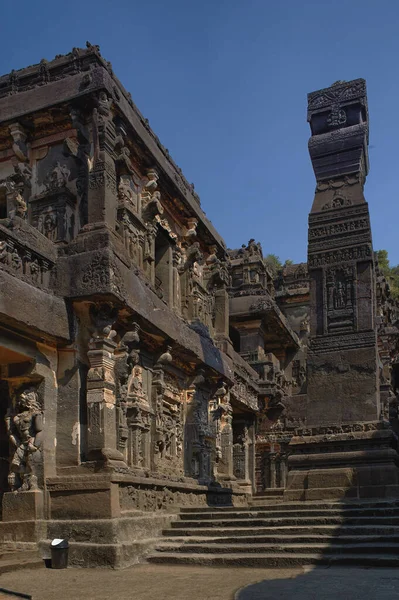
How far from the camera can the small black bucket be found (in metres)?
8.86

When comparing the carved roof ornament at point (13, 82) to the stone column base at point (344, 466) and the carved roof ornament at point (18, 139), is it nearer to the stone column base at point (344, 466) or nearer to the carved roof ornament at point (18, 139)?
the carved roof ornament at point (18, 139)

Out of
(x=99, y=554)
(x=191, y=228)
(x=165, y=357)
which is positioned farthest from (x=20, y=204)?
(x=99, y=554)

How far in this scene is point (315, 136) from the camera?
12.6 metres

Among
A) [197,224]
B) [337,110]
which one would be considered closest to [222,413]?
[197,224]

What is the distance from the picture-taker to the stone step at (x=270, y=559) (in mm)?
8289

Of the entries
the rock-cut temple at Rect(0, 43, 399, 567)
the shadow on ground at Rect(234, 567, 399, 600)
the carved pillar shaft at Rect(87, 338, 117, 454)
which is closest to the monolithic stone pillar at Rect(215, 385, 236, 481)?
the rock-cut temple at Rect(0, 43, 399, 567)

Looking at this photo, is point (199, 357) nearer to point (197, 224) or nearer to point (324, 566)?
point (197, 224)

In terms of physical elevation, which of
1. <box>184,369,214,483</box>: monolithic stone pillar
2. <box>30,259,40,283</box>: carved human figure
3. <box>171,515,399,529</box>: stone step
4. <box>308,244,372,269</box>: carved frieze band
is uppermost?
<box>308,244,372,269</box>: carved frieze band

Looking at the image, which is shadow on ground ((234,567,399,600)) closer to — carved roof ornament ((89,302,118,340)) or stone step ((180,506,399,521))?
stone step ((180,506,399,521))

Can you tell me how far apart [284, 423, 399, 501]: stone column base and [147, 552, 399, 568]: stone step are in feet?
7.15

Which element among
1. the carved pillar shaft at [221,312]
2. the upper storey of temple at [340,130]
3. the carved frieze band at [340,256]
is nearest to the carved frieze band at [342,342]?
the carved frieze band at [340,256]

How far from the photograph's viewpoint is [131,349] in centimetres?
1145

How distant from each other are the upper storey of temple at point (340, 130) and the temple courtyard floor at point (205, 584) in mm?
6900

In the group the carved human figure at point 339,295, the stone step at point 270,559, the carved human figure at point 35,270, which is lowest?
the stone step at point 270,559
